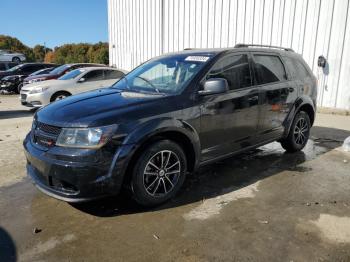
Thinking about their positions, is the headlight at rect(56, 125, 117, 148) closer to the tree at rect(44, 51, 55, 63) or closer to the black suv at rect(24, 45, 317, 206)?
the black suv at rect(24, 45, 317, 206)

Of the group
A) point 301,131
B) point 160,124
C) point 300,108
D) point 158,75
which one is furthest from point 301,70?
point 160,124

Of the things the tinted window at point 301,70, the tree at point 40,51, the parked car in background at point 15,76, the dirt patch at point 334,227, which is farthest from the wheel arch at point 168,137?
the tree at point 40,51

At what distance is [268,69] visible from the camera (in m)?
5.14

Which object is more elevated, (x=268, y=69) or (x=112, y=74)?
(x=268, y=69)

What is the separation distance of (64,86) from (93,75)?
111cm

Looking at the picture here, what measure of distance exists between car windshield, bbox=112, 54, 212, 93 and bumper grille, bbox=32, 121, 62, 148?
51.0 inches

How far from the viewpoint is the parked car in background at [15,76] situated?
17609 millimetres

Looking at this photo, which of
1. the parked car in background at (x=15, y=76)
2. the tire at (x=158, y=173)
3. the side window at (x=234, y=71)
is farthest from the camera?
the parked car in background at (x=15, y=76)

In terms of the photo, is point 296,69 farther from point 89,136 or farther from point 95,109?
point 89,136

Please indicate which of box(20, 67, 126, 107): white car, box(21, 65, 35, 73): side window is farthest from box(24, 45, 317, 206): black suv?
box(21, 65, 35, 73): side window

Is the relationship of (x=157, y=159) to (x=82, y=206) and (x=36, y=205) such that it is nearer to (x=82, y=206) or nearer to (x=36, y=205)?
(x=82, y=206)

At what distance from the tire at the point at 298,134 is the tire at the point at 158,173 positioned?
2548 mm

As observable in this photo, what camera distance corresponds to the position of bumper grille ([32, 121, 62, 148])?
3.49m

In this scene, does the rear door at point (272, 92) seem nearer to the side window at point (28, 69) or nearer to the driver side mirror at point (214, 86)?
the driver side mirror at point (214, 86)
